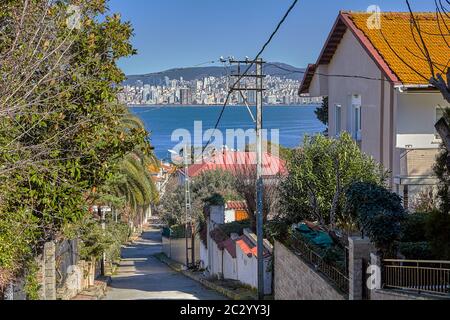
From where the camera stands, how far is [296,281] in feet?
64.7

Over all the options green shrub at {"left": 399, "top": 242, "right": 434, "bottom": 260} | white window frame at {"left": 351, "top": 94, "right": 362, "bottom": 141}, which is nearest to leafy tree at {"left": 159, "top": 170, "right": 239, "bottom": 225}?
white window frame at {"left": 351, "top": 94, "right": 362, "bottom": 141}

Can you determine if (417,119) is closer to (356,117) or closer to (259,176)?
(356,117)

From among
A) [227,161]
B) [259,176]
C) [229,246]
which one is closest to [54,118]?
[259,176]

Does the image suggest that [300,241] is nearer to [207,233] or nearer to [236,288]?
[236,288]

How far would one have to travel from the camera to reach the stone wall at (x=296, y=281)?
16378 millimetres

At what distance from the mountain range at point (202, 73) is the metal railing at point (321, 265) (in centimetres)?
601

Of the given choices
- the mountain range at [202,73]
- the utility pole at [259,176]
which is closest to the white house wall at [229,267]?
the mountain range at [202,73]

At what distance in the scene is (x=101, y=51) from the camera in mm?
19578

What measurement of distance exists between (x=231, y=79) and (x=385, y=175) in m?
8.52

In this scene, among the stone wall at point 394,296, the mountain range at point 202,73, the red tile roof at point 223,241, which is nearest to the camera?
the stone wall at point 394,296

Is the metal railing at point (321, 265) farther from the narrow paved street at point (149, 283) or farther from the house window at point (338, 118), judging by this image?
the house window at point (338, 118)

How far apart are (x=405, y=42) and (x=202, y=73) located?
24.3 meters
